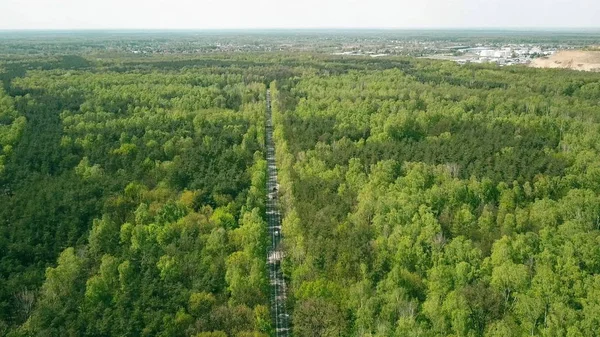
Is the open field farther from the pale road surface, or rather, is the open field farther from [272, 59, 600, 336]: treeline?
the pale road surface

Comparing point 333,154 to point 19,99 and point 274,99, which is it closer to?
point 274,99

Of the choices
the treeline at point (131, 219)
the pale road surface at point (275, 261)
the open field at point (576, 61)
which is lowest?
the pale road surface at point (275, 261)

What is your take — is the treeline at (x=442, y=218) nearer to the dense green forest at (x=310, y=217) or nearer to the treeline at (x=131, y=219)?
the dense green forest at (x=310, y=217)

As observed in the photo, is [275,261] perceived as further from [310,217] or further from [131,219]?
[131,219]

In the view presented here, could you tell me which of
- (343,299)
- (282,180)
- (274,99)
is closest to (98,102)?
(274,99)

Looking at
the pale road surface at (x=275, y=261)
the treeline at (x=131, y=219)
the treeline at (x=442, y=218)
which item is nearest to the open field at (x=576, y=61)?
the treeline at (x=442, y=218)
